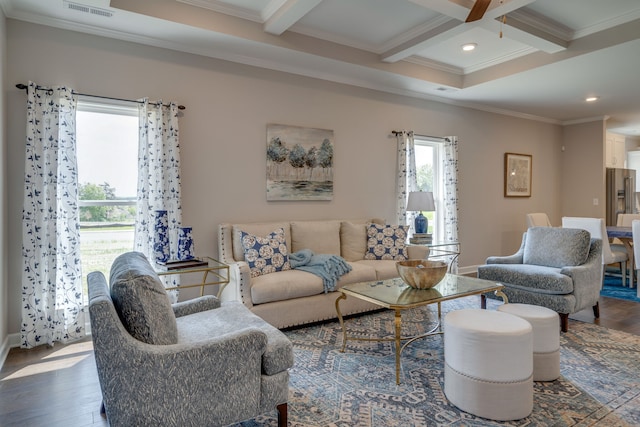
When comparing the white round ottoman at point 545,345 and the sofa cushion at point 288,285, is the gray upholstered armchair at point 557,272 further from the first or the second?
the sofa cushion at point 288,285

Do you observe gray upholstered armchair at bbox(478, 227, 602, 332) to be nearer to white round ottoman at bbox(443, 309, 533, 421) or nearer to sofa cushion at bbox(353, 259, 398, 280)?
sofa cushion at bbox(353, 259, 398, 280)

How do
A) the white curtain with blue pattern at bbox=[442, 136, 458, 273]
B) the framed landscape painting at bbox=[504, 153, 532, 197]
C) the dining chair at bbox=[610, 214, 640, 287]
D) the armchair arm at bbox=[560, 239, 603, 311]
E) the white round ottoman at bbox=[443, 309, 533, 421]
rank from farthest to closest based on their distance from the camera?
the framed landscape painting at bbox=[504, 153, 532, 197] → the white curtain with blue pattern at bbox=[442, 136, 458, 273] → the dining chair at bbox=[610, 214, 640, 287] → the armchair arm at bbox=[560, 239, 603, 311] → the white round ottoman at bbox=[443, 309, 533, 421]

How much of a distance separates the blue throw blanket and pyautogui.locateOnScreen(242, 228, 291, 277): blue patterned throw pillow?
12cm

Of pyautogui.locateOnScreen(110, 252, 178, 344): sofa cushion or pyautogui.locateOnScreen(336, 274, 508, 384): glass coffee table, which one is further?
pyautogui.locateOnScreen(336, 274, 508, 384): glass coffee table

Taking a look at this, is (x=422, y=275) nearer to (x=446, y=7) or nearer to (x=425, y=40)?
(x=446, y=7)

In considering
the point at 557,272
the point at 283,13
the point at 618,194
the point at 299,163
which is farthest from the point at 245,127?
the point at 618,194

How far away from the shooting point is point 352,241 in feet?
14.5

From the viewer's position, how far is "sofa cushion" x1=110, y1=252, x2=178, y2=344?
159cm

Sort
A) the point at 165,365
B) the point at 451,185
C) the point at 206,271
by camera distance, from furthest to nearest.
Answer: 1. the point at 451,185
2. the point at 206,271
3. the point at 165,365

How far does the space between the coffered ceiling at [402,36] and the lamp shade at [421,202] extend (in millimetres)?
1476

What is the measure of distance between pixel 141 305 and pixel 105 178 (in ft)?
8.00

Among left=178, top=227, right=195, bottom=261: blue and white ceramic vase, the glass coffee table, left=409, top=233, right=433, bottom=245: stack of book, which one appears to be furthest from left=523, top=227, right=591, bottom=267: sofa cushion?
left=178, top=227, right=195, bottom=261: blue and white ceramic vase

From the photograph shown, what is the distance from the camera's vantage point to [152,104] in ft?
11.6

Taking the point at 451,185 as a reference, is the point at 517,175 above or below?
above
